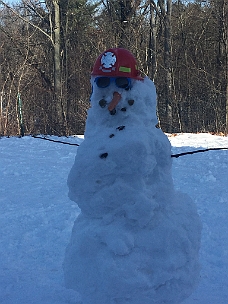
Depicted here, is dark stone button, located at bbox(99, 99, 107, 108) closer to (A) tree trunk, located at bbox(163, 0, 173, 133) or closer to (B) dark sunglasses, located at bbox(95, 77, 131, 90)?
(B) dark sunglasses, located at bbox(95, 77, 131, 90)

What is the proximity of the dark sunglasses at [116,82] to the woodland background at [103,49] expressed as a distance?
1098cm

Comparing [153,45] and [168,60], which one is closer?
[168,60]

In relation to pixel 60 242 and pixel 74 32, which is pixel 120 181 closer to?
pixel 60 242

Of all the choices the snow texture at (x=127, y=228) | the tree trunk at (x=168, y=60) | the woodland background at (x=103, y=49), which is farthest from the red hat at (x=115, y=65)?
the tree trunk at (x=168, y=60)

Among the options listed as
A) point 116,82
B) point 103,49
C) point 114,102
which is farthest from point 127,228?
point 103,49

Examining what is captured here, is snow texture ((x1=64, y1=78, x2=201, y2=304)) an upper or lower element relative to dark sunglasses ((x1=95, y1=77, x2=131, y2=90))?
lower

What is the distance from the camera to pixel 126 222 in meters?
2.28

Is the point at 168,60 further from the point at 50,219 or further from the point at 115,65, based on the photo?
the point at 115,65

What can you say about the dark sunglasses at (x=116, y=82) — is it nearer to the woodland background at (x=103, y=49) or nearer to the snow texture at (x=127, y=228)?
the snow texture at (x=127, y=228)

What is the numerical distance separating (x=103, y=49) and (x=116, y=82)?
13569mm

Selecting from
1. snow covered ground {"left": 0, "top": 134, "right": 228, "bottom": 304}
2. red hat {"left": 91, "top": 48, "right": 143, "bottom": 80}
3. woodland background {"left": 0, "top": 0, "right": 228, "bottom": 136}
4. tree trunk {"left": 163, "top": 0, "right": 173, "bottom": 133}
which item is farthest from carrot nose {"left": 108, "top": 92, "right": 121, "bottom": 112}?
tree trunk {"left": 163, "top": 0, "right": 173, "bottom": 133}

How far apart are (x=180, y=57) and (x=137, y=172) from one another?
17.7 m

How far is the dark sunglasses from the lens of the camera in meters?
2.49

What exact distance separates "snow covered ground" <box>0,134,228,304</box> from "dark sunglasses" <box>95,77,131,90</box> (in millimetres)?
2001
